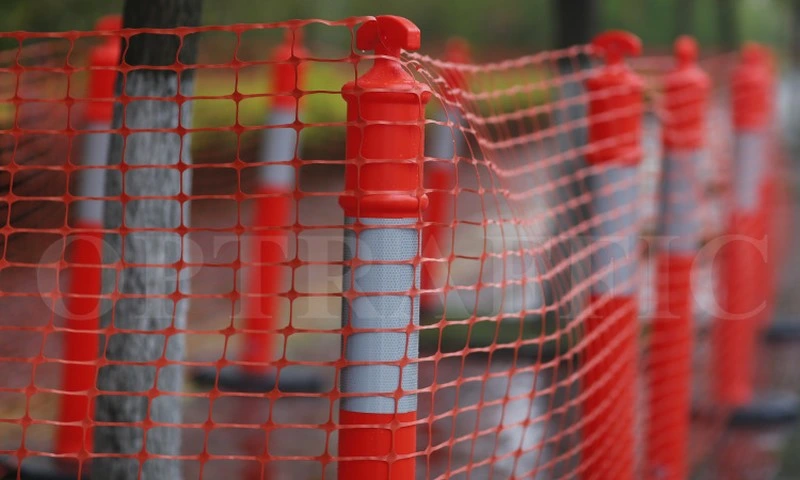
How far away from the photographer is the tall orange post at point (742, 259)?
605 centimetres

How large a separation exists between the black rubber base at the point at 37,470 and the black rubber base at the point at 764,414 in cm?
346

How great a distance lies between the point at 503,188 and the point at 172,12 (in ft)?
3.64

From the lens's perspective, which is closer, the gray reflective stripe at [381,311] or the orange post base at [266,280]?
the gray reflective stripe at [381,311]

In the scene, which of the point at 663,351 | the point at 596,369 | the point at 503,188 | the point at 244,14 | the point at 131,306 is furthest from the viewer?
the point at 244,14

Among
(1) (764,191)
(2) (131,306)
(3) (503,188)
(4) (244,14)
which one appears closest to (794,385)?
(1) (764,191)

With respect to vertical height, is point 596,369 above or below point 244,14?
below

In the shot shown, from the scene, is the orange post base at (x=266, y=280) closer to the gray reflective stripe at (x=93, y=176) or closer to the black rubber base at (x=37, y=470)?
the gray reflective stripe at (x=93, y=176)

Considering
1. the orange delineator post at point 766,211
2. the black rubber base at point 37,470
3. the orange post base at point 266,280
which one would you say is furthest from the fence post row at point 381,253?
the orange delineator post at point 766,211

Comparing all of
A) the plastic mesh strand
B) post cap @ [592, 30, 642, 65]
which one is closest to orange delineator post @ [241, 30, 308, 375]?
the plastic mesh strand

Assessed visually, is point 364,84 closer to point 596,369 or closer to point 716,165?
point 596,369

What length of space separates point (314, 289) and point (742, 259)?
12.4 feet

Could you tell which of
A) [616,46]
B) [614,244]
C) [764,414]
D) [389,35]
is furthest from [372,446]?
[764,414]

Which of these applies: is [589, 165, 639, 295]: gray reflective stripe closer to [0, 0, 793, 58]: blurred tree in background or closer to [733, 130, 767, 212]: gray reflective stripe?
[733, 130, 767, 212]: gray reflective stripe

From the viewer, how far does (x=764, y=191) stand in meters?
7.36
